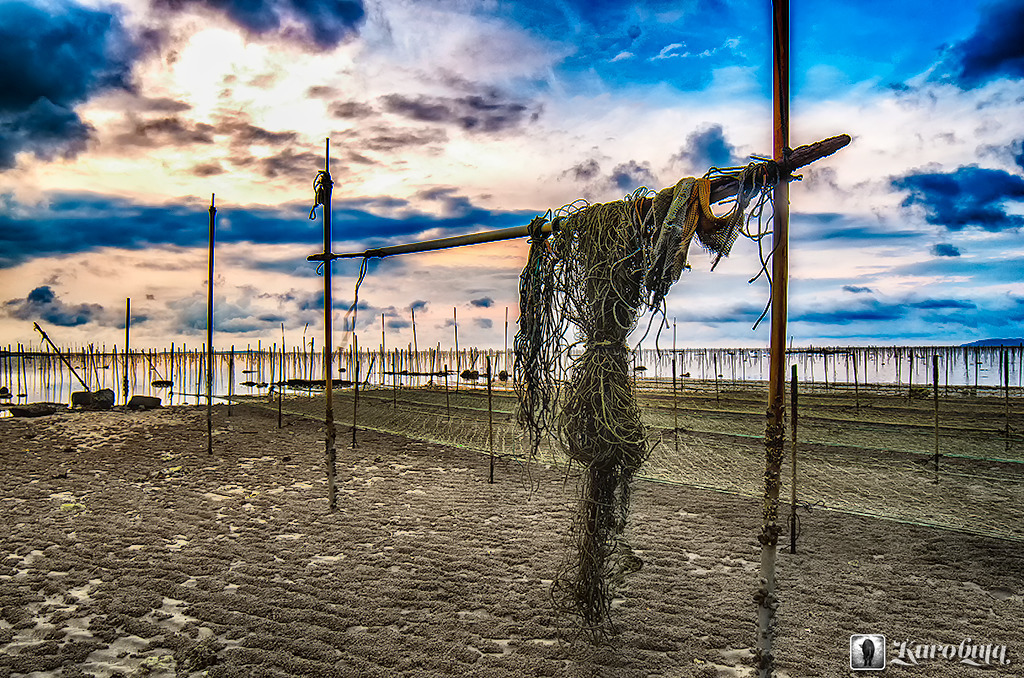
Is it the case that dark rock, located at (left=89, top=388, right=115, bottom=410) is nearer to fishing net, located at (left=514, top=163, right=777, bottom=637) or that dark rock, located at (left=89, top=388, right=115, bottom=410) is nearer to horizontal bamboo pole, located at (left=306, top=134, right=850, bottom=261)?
horizontal bamboo pole, located at (left=306, top=134, right=850, bottom=261)

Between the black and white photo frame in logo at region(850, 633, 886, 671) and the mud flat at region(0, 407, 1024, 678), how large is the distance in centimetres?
8

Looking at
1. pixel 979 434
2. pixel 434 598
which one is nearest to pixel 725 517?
pixel 434 598

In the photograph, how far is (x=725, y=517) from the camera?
696 centimetres

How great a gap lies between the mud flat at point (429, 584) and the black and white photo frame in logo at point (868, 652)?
8 cm

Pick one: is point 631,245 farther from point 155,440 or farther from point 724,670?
point 155,440

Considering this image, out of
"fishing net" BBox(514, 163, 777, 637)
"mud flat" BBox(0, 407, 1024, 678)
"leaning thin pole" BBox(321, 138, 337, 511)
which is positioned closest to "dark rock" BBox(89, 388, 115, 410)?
"mud flat" BBox(0, 407, 1024, 678)

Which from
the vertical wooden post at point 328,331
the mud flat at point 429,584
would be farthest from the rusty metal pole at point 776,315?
the vertical wooden post at point 328,331

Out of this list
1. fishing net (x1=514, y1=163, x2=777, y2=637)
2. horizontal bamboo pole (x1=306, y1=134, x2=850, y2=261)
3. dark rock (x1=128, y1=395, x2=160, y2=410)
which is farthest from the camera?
dark rock (x1=128, y1=395, x2=160, y2=410)

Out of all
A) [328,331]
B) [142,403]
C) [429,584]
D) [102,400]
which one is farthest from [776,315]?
[102,400]

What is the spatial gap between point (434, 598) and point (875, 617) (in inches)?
134

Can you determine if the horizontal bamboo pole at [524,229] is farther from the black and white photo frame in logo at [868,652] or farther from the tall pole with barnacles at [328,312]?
the black and white photo frame in logo at [868,652]

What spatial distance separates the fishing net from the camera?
11.5 feet

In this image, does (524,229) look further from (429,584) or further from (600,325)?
(429,584)

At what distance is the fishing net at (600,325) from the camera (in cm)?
352
